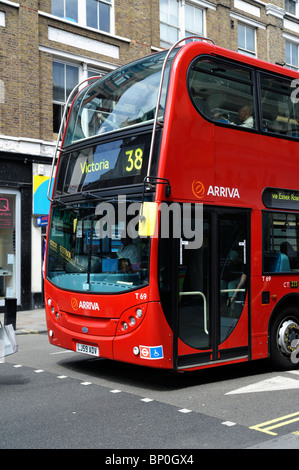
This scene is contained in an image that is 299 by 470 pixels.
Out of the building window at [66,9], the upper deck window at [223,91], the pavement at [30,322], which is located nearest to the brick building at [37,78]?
the building window at [66,9]

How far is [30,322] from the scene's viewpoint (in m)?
14.3

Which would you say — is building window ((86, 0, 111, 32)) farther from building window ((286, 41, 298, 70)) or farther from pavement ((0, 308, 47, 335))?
building window ((286, 41, 298, 70))

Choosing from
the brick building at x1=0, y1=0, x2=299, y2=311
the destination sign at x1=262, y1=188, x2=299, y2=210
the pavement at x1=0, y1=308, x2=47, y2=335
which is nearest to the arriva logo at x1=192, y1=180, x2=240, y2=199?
the destination sign at x1=262, y1=188, x2=299, y2=210

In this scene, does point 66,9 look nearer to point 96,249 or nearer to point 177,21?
point 177,21

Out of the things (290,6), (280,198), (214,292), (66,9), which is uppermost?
(290,6)

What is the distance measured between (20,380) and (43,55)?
12.1m

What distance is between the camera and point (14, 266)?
648 inches

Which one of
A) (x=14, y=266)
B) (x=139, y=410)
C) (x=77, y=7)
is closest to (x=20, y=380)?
(x=139, y=410)

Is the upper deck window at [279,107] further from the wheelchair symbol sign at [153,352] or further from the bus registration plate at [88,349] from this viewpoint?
the bus registration plate at [88,349]

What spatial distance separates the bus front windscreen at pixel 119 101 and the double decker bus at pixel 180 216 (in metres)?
0.02

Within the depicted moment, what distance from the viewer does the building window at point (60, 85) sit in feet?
57.4

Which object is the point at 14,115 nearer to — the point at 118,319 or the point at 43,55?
the point at 43,55

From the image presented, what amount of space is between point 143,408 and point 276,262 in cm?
313

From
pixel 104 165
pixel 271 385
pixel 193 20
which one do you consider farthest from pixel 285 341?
pixel 193 20
